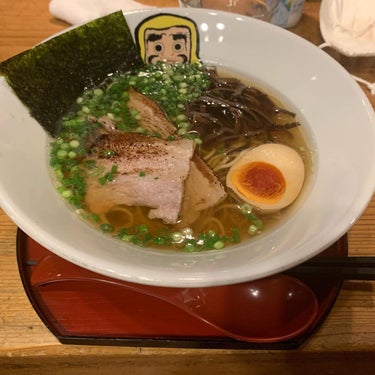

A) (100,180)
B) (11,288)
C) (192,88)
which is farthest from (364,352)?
(192,88)

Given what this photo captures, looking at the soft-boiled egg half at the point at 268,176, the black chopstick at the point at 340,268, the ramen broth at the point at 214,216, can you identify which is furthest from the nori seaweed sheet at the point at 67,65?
the black chopstick at the point at 340,268

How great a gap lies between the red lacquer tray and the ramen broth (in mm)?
175

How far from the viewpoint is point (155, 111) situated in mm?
1709

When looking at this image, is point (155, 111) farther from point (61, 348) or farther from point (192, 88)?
point (61, 348)

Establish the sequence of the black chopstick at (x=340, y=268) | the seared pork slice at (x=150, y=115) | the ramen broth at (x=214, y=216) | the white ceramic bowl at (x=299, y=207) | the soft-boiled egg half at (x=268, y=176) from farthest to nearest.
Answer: the seared pork slice at (x=150, y=115) < the soft-boiled egg half at (x=268, y=176) < the ramen broth at (x=214, y=216) < the black chopstick at (x=340, y=268) < the white ceramic bowl at (x=299, y=207)

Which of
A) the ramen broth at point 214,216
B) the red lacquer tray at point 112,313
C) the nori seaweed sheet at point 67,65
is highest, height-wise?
the nori seaweed sheet at point 67,65

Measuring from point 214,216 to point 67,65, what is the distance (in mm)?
803

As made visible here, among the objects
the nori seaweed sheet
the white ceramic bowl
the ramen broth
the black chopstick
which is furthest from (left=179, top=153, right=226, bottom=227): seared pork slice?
the nori seaweed sheet

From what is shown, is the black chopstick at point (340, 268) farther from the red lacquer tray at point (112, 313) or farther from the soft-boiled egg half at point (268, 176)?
the soft-boiled egg half at point (268, 176)

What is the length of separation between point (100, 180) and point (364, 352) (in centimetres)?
98

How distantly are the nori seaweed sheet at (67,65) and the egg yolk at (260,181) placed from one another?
695 millimetres

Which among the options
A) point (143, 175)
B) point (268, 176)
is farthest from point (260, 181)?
point (143, 175)

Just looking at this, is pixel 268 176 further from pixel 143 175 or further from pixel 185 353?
pixel 185 353

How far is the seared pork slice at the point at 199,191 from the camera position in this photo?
56.2 inches
